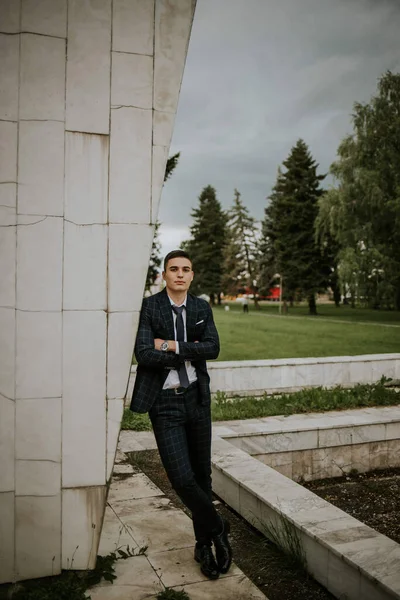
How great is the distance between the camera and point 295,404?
863cm

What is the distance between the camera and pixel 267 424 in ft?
23.8

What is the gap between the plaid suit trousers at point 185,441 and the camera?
339 cm

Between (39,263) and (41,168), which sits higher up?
(41,168)

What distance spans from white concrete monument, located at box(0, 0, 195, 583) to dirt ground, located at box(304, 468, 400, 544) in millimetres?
2960

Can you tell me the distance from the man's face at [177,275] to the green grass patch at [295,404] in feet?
14.4

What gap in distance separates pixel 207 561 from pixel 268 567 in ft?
1.89

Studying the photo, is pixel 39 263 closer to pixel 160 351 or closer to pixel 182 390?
pixel 160 351

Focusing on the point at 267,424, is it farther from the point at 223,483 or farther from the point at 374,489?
the point at 223,483

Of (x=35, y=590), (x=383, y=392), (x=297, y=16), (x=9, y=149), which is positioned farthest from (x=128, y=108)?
(x=383, y=392)

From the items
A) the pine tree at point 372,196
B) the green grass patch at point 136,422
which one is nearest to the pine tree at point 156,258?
the green grass patch at point 136,422

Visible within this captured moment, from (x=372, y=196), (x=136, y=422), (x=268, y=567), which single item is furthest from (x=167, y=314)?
(x=372, y=196)

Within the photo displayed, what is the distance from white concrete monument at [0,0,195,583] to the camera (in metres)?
3.17

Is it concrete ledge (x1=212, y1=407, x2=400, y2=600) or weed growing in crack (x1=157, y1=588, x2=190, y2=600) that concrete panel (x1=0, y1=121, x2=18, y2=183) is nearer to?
weed growing in crack (x1=157, y1=588, x2=190, y2=600)

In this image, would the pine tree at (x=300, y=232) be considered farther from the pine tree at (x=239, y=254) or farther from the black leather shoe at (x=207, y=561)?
the black leather shoe at (x=207, y=561)
